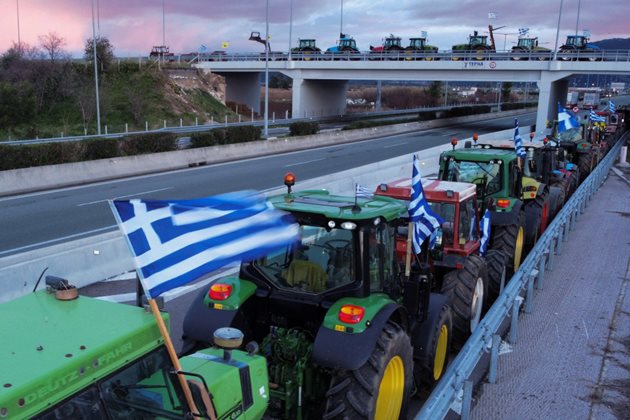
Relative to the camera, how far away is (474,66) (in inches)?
1812

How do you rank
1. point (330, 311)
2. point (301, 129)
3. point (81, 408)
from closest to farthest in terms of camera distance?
point (81, 408), point (330, 311), point (301, 129)

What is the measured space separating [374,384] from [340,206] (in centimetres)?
156

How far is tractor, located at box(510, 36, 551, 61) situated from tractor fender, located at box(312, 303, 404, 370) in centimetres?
4641

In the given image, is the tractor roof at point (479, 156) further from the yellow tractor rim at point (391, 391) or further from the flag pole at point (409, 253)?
the yellow tractor rim at point (391, 391)

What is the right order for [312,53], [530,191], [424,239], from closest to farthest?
1. [424,239]
2. [530,191]
3. [312,53]

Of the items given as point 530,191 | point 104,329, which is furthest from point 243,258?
point 530,191

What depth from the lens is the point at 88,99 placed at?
47125 mm

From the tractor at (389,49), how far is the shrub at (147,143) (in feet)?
95.4

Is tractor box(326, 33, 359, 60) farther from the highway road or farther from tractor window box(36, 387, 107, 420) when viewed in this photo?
tractor window box(36, 387, 107, 420)

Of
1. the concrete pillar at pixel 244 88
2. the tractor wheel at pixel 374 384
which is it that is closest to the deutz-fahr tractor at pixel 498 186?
the tractor wheel at pixel 374 384

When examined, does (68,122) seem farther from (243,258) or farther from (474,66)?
(243,258)

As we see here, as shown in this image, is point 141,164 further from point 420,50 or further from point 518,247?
point 420,50

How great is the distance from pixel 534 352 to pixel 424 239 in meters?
2.60

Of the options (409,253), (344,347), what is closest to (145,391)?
(344,347)
